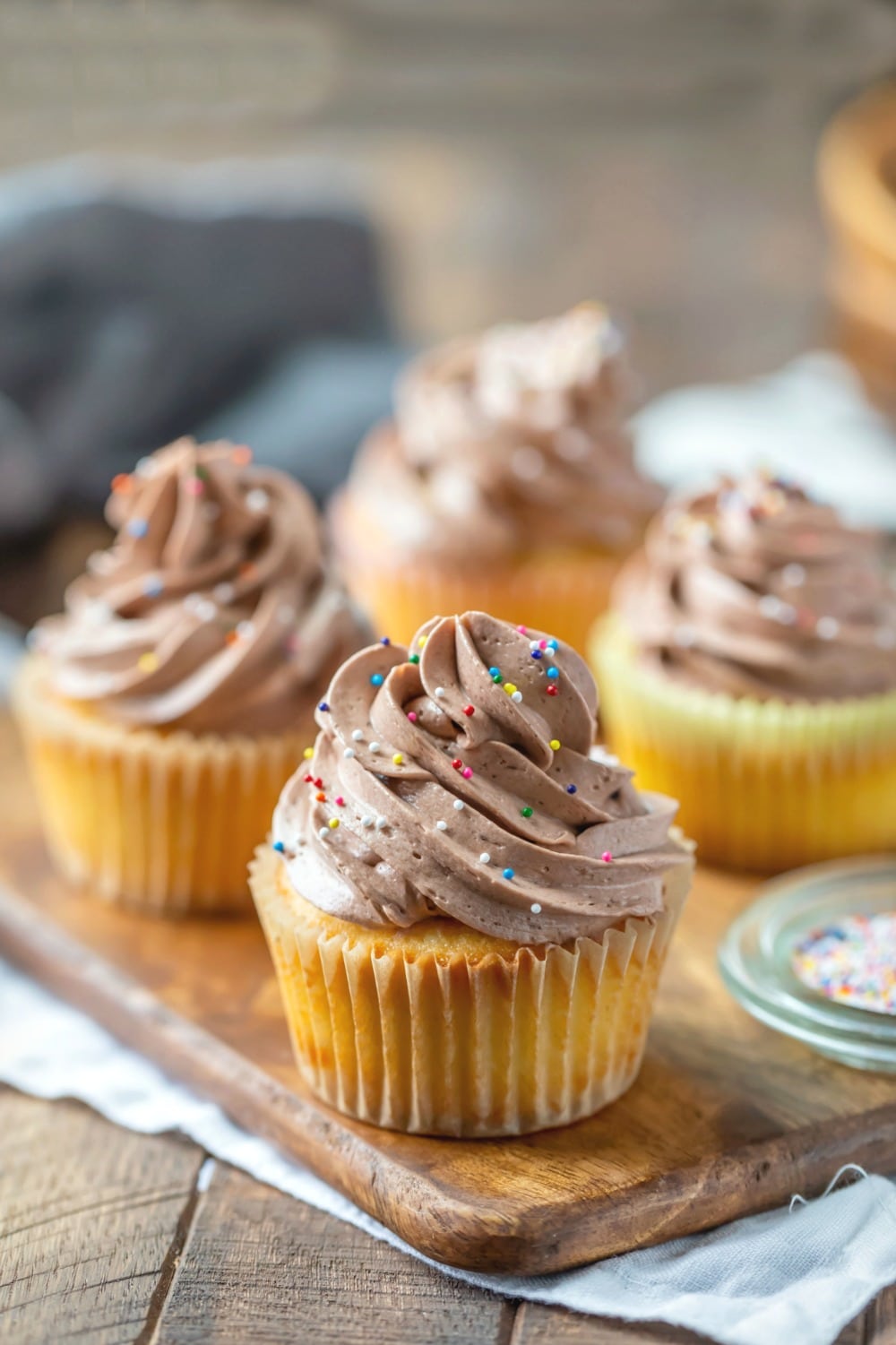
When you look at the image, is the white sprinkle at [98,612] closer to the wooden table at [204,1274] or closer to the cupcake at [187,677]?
the cupcake at [187,677]

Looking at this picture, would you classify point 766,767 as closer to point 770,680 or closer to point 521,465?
point 770,680

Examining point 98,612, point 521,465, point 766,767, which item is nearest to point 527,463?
point 521,465

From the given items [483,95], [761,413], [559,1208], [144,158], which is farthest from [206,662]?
[483,95]

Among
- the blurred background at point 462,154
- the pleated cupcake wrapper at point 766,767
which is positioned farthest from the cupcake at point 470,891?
the blurred background at point 462,154

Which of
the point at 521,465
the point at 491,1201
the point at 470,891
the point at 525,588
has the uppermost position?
the point at 470,891

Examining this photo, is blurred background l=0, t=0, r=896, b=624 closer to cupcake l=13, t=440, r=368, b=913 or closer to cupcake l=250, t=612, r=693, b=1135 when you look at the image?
cupcake l=13, t=440, r=368, b=913

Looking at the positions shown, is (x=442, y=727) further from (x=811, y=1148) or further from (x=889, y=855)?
(x=889, y=855)

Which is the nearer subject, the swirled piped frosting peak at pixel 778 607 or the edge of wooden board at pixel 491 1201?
the edge of wooden board at pixel 491 1201
